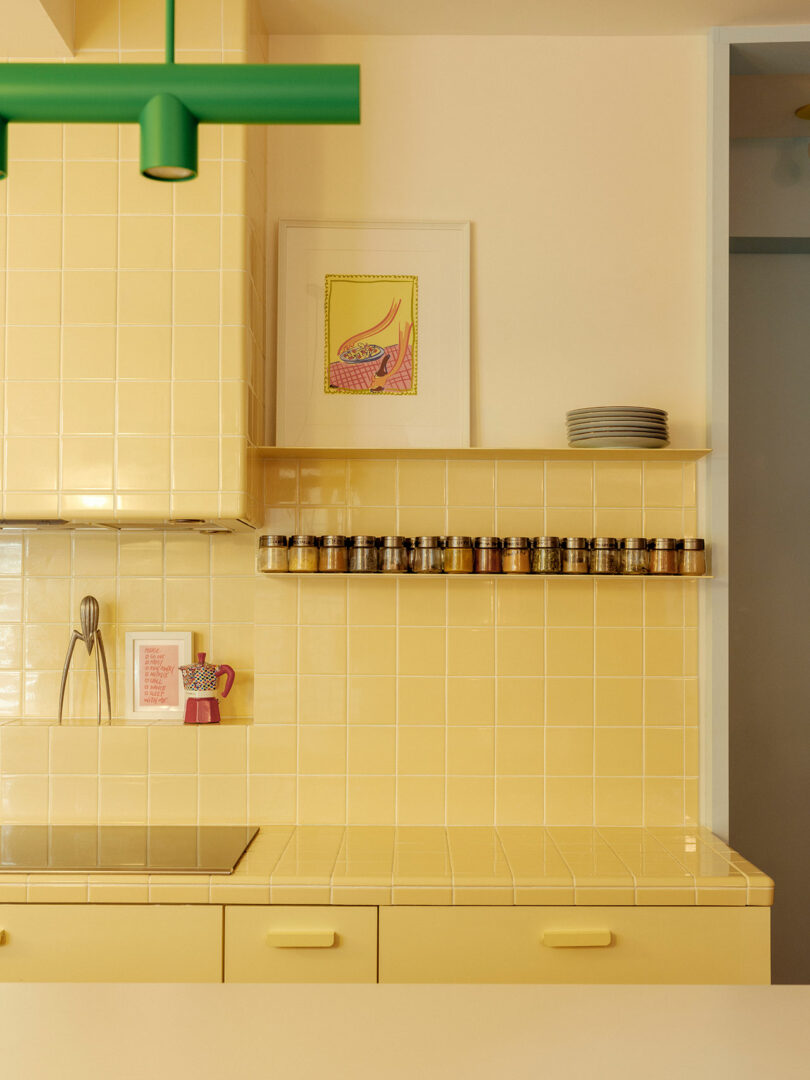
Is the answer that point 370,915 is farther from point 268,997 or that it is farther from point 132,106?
point 132,106

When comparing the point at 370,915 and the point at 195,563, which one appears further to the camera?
the point at 195,563

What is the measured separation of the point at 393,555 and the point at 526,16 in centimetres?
147

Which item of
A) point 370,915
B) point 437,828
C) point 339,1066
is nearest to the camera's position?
point 339,1066

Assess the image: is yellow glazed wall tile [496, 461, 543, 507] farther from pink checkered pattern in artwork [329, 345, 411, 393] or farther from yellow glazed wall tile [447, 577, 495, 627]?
pink checkered pattern in artwork [329, 345, 411, 393]

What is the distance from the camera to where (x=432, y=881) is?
76.6 inches

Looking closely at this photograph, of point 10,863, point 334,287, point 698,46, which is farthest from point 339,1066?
point 698,46

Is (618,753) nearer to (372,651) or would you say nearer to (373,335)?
(372,651)

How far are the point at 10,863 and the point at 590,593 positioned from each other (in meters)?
1.55

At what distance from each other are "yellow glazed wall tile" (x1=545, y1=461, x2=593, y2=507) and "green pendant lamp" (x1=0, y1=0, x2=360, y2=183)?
1.67 metres

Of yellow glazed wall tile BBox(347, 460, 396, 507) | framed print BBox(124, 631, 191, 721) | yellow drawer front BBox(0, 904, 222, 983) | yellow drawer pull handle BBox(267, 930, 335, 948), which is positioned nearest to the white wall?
yellow glazed wall tile BBox(347, 460, 396, 507)

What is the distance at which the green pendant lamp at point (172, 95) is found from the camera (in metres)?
0.83

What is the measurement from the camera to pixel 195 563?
2486 millimetres

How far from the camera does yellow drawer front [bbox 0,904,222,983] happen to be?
1.93 metres

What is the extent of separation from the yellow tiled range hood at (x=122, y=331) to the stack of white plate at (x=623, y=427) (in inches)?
34.0
